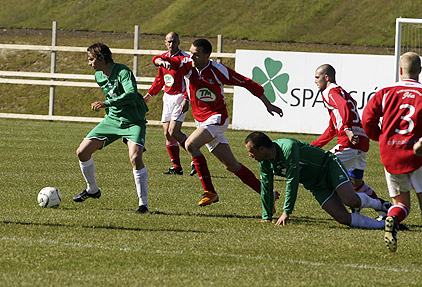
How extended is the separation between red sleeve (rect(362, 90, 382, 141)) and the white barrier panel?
1449 centimetres

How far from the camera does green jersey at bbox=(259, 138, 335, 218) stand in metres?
7.97

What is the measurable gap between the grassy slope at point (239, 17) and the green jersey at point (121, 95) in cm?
4744

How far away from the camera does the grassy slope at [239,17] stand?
58.2m

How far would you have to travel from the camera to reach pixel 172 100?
1359 centimetres

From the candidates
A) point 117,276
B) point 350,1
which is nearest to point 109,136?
point 117,276

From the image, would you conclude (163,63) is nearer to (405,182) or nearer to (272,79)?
(405,182)

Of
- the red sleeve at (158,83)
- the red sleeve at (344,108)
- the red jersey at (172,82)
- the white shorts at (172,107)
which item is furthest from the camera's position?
the red jersey at (172,82)

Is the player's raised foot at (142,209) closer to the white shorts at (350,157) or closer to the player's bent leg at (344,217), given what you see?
the player's bent leg at (344,217)

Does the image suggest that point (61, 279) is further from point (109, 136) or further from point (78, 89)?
point (78, 89)

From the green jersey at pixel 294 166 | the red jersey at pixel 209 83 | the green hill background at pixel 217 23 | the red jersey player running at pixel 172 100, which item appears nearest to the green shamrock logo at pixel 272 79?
the red jersey player running at pixel 172 100

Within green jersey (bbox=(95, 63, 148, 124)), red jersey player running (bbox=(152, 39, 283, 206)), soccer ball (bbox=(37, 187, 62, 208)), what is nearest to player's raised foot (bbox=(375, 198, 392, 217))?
red jersey player running (bbox=(152, 39, 283, 206))

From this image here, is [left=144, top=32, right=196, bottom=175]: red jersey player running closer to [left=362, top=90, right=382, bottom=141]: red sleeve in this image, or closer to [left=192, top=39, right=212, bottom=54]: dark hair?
[left=192, top=39, right=212, bottom=54]: dark hair

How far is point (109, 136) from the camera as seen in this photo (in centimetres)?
922

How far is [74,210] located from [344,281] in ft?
13.1
